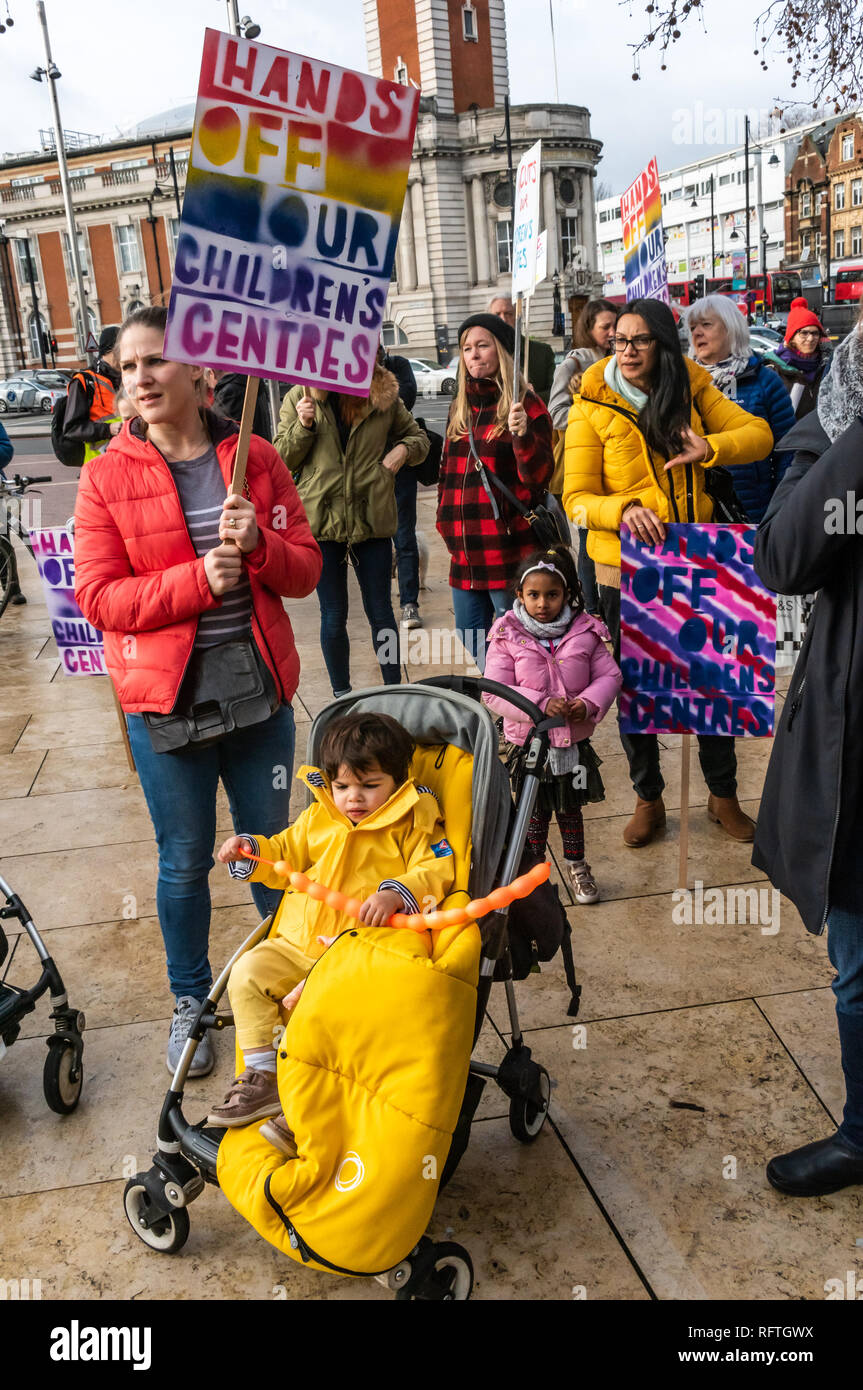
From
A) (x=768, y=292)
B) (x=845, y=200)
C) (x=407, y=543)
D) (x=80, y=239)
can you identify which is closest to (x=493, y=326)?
(x=407, y=543)

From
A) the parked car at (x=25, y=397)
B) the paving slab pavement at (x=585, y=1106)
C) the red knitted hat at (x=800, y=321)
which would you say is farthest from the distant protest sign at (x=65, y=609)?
the parked car at (x=25, y=397)

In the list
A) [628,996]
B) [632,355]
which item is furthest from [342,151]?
[628,996]

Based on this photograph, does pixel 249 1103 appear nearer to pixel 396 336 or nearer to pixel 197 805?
pixel 197 805

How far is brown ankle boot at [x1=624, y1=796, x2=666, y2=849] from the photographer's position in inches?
176

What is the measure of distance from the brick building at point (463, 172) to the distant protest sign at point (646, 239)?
5156 cm

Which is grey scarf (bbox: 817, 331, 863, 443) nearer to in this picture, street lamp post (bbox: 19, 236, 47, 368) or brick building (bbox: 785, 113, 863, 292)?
street lamp post (bbox: 19, 236, 47, 368)

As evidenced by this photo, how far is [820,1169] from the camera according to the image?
8.55 ft

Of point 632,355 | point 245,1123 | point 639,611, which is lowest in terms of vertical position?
point 245,1123

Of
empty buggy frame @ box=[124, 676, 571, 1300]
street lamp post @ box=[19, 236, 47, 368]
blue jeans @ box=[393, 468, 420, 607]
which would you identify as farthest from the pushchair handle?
street lamp post @ box=[19, 236, 47, 368]

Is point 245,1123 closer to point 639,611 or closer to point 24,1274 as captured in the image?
point 24,1274

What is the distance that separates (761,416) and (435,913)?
356cm

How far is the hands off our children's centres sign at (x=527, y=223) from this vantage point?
5.25 m

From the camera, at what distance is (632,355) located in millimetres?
3996

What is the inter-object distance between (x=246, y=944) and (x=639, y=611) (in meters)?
1.98
